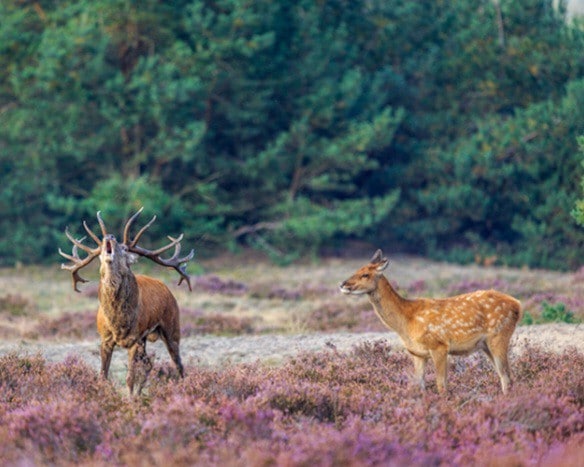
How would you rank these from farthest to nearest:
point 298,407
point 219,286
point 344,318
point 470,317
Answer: point 219,286, point 344,318, point 470,317, point 298,407

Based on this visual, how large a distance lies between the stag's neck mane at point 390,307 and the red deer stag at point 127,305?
2.21 m

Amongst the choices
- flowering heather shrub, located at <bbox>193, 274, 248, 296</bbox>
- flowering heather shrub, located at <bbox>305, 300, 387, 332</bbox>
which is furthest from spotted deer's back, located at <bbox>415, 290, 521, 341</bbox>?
flowering heather shrub, located at <bbox>193, 274, 248, 296</bbox>

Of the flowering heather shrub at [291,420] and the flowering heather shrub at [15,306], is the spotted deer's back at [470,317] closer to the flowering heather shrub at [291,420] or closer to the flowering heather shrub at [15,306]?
the flowering heather shrub at [291,420]

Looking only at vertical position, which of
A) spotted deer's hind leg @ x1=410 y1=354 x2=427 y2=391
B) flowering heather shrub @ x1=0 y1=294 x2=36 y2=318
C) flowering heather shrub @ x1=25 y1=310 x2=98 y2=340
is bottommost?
flowering heather shrub @ x1=0 y1=294 x2=36 y2=318

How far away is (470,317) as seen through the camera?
33.4 feet

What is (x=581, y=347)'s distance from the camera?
13398 millimetres

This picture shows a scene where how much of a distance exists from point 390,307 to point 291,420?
2135mm

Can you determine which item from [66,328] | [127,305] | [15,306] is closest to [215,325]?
[66,328]

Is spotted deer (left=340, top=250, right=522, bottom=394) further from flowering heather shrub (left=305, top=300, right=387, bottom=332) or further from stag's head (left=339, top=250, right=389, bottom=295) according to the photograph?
flowering heather shrub (left=305, top=300, right=387, bottom=332)

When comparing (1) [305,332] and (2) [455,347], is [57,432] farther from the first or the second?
(1) [305,332]

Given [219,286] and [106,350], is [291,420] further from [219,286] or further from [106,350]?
[219,286]

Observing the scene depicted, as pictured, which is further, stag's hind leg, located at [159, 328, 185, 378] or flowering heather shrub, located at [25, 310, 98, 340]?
flowering heather shrub, located at [25, 310, 98, 340]

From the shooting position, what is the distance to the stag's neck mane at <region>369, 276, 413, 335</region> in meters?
10.5

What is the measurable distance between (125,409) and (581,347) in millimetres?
6632
